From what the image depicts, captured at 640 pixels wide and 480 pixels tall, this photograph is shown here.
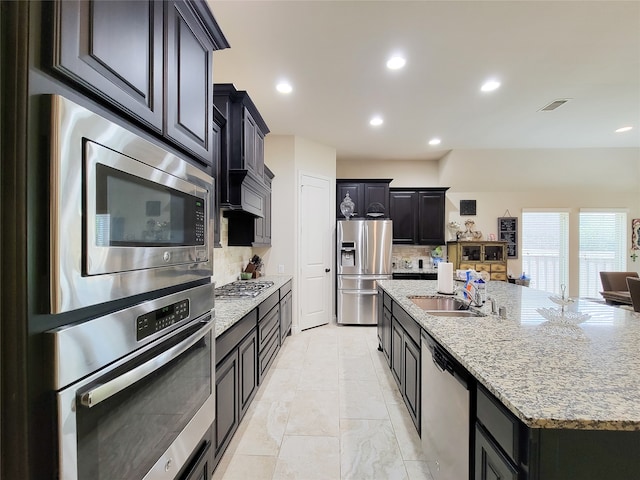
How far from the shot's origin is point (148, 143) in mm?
850

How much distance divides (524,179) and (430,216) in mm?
1986

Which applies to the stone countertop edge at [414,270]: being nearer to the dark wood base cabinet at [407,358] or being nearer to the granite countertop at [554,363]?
the dark wood base cabinet at [407,358]

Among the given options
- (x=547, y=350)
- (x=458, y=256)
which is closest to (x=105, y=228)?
(x=547, y=350)

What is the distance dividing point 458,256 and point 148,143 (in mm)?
5512

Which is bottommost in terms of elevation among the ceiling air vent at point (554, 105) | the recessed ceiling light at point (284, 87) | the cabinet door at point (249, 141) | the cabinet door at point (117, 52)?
the cabinet door at point (117, 52)

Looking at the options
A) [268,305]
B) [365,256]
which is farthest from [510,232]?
[268,305]

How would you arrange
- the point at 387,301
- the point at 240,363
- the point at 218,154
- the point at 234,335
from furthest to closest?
the point at 387,301 < the point at 218,154 < the point at 240,363 < the point at 234,335

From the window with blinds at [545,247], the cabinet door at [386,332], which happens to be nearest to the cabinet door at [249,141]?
the cabinet door at [386,332]

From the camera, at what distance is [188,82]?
1152 mm

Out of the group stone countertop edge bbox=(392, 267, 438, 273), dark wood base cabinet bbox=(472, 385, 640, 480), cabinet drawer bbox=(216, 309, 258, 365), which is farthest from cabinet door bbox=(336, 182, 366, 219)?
dark wood base cabinet bbox=(472, 385, 640, 480)

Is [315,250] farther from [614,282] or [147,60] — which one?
[614,282]

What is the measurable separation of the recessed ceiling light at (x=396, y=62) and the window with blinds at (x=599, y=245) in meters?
5.51

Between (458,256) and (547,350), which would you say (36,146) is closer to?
(547,350)

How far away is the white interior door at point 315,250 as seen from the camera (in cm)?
462
